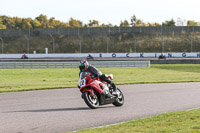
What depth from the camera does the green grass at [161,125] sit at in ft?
24.0

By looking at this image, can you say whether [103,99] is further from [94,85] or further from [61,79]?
[61,79]

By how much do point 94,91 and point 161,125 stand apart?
375cm

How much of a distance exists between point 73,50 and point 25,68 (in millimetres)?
45678

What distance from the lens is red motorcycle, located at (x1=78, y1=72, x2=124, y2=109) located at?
436 inches

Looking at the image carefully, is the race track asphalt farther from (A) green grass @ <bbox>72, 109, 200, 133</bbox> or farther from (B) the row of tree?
(B) the row of tree

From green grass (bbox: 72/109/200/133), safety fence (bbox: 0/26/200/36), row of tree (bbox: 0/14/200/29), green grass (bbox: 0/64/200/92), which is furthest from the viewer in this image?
row of tree (bbox: 0/14/200/29)

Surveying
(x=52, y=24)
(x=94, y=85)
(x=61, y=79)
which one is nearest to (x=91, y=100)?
(x=94, y=85)

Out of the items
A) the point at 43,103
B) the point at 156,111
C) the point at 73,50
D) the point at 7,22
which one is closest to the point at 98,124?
the point at 156,111

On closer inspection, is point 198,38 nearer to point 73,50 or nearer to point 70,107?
point 73,50

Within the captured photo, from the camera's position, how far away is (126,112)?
10.7 m

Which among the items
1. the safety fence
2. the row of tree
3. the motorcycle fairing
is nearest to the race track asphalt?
the motorcycle fairing

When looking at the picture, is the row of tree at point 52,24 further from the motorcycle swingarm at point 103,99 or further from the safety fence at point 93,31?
the motorcycle swingarm at point 103,99

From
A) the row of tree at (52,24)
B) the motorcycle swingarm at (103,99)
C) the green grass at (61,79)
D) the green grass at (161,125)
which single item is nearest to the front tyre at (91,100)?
the motorcycle swingarm at (103,99)

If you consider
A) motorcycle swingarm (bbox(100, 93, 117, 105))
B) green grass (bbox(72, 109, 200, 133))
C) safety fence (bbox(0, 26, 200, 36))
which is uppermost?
safety fence (bbox(0, 26, 200, 36))
